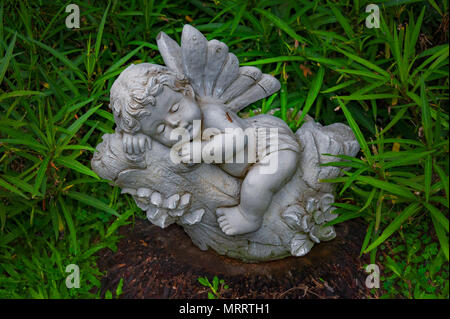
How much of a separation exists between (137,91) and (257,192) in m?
0.73

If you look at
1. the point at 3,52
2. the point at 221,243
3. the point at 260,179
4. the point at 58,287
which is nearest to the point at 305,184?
the point at 260,179

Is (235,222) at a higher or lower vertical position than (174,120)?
lower

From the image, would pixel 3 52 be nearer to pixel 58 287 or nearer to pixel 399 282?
pixel 58 287

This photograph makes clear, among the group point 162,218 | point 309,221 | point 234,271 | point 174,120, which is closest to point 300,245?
point 309,221

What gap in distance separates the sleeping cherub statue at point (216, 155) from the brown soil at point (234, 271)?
0.13 m

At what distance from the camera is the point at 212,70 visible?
2158 millimetres

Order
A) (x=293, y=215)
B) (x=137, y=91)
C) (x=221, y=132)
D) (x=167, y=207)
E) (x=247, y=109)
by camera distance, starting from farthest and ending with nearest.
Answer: (x=247, y=109) < (x=293, y=215) < (x=167, y=207) < (x=221, y=132) < (x=137, y=91)

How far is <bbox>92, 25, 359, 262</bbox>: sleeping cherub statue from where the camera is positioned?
78.2 inches

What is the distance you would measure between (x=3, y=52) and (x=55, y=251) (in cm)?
128

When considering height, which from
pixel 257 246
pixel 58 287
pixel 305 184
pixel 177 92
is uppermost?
pixel 177 92

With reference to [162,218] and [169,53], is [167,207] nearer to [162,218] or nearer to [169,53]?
[162,218]

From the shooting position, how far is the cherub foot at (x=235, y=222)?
2.27m

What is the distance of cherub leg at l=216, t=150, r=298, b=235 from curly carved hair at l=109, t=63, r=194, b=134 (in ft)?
1.73

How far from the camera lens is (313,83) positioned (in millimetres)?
2721
